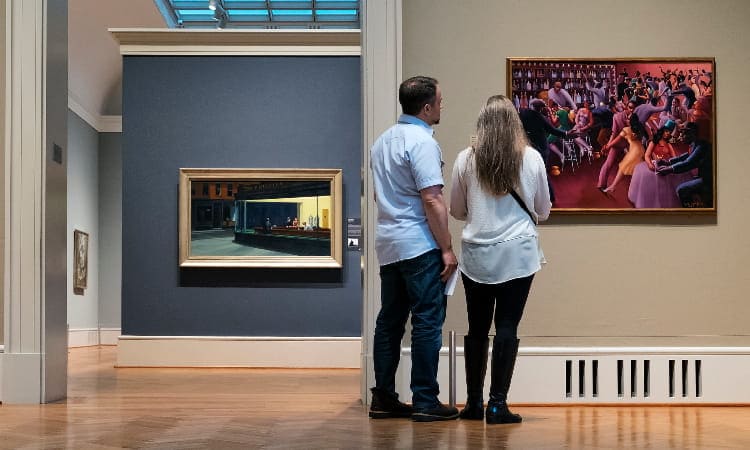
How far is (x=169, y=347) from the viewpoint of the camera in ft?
28.6

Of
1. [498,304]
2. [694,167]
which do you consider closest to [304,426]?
[498,304]

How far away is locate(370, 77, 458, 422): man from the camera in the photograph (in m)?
4.23

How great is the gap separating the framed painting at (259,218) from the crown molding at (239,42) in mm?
1020

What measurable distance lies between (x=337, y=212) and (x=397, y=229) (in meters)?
4.52

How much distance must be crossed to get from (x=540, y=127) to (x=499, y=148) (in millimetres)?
983

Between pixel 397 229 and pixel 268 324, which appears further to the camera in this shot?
pixel 268 324

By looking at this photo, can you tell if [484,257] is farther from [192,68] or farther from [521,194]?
[192,68]

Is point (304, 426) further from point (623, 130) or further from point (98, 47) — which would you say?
point (98, 47)

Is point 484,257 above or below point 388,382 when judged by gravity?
above

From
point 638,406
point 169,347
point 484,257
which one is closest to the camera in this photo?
point 484,257

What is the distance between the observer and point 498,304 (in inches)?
168

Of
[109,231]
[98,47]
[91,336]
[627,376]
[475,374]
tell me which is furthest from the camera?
[109,231]

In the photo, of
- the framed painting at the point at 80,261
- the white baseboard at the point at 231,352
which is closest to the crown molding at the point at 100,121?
the framed painting at the point at 80,261

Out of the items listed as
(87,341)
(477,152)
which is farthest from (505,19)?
(87,341)
